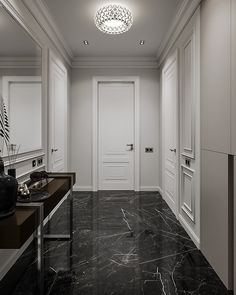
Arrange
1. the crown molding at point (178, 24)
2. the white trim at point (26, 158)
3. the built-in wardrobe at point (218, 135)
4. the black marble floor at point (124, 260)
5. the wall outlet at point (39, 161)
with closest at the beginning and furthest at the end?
the built-in wardrobe at point (218, 135) < the black marble floor at point (124, 260) < the white trim at point (26, 158) < the crown molding at point (178, 24) < the wall outlet at point (39, 161)

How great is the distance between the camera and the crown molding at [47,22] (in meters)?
2.90

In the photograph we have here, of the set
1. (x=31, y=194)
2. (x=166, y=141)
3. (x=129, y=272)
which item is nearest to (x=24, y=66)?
(x=31, y=194)

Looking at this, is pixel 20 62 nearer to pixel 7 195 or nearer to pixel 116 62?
pixel 7 195

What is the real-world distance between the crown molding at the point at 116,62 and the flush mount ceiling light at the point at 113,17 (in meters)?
1.92

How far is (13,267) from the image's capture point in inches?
92.4

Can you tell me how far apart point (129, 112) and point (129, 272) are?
362 centimetres

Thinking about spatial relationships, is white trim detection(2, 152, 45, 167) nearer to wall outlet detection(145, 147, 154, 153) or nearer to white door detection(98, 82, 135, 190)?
white door detection(98, 82, 135, 190)

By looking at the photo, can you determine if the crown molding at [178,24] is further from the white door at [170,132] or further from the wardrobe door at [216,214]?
the wardrobe door at [216,214]

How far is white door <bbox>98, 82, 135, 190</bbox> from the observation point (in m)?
5.38

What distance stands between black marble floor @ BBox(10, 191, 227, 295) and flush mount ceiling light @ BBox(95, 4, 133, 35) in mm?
2537

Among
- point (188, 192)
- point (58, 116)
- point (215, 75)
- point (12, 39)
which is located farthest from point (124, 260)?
point (58, 116)

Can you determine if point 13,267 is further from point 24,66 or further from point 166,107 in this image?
point 166,107

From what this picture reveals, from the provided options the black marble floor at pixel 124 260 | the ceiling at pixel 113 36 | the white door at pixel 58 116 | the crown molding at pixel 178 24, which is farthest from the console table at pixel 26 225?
the crown molding at pixel 178 24

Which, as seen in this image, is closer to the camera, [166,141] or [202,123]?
[202,123]
